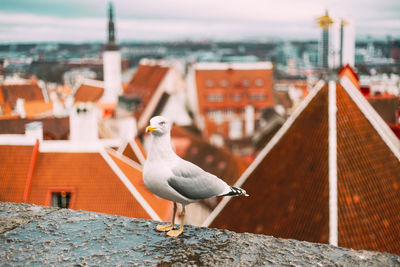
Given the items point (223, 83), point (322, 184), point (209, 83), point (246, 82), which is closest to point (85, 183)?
point (322, 184)

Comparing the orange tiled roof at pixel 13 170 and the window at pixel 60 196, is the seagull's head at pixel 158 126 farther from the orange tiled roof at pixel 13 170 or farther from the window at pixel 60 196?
the orange tiled roof at pixel 13 170

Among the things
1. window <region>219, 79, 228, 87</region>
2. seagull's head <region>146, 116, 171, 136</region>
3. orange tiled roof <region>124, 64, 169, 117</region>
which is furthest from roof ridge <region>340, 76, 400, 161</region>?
window <region>219, 79, 228, 87</region>

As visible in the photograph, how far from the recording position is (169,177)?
3594 mm

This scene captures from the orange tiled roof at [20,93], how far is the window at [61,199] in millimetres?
29131

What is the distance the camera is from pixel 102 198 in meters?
13.4

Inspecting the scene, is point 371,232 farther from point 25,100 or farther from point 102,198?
point 25,100

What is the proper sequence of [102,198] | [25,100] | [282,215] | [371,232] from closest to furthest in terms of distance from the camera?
1. [371,232]
2. [282,215]
3. [102,198]
4. [25,100]

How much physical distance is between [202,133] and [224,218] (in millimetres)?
31972

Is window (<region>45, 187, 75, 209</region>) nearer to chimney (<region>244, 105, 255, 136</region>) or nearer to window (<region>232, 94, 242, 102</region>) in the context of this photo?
chimney (<region>244, 105, 255, 136</region>)

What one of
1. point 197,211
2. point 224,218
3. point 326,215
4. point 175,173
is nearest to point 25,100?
point 197,211

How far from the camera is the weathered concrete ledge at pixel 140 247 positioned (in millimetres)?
3072

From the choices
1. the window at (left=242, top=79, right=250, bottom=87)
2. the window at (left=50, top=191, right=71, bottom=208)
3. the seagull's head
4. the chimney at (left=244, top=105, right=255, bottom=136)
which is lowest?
Answer: the chimney at (left=244, top=105, right=255, bottom=136)

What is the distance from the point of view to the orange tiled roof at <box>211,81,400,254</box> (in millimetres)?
10336

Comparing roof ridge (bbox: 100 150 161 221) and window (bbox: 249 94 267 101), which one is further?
window (bbox: 249 94 267 101)
